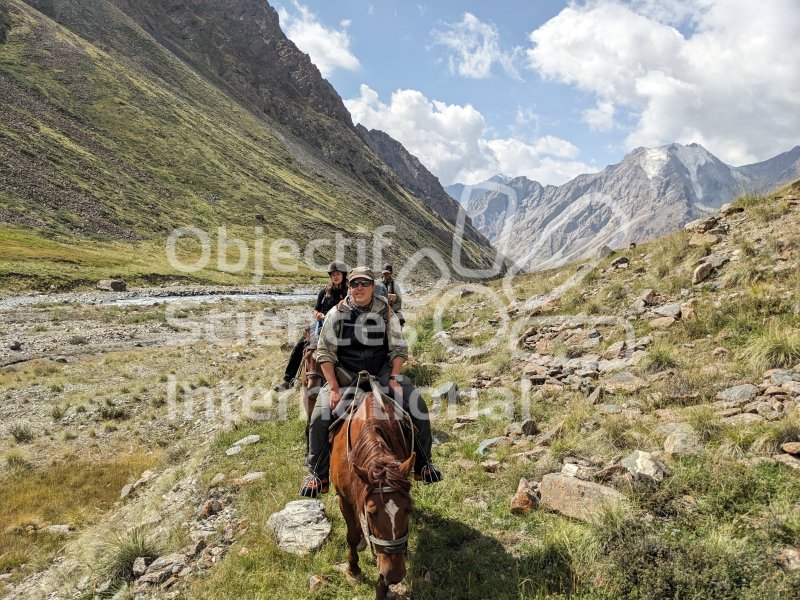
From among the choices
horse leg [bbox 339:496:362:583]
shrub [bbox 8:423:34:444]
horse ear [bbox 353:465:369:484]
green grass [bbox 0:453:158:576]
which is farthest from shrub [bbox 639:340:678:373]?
shrub [bbox 8:423:34:444]

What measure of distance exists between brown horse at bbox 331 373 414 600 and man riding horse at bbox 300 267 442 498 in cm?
32

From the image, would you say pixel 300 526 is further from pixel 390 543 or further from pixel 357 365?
pixel 390 543

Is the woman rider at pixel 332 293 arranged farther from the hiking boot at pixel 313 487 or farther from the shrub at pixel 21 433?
the shrub at pixel 21 433

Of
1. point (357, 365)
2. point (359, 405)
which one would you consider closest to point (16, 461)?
point (357, 365)

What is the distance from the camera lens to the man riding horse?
19.2 feet

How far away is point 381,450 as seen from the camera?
474cm

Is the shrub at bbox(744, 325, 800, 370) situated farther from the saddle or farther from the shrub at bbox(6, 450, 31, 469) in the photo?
the shrub at bbox(6, 450, 31, 469)

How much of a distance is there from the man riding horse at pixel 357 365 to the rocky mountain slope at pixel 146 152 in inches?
1782

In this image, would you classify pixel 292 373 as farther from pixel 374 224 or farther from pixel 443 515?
pixel 374 224

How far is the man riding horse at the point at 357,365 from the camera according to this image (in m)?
5.86

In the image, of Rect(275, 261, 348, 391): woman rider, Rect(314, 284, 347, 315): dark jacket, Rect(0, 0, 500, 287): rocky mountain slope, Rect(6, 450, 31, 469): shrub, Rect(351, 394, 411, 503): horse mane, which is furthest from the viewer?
Rect(0, 0, 500, 287): rocky mountain slope

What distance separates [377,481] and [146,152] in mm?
107581

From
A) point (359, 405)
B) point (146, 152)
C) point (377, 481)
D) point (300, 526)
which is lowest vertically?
point (300, 526)

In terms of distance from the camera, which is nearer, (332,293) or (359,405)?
(359,405)
